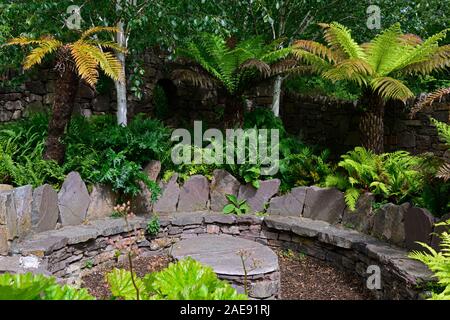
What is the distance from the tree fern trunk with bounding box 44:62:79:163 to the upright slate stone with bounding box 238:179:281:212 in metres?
2.32

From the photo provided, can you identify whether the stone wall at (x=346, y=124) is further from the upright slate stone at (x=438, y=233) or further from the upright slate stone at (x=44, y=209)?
the upright slate stone at (x=44, y=209)

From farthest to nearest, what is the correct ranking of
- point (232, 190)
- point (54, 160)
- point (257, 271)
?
point (232, 190)
point (54, 160)
point (257, 271)

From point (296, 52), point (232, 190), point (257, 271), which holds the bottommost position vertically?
point (257, 271)

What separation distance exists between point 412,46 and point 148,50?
417cm

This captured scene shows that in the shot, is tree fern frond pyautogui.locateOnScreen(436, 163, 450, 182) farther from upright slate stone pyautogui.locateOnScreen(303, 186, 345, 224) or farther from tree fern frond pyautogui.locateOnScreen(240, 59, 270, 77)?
tree fern frond pyautogui.locateOnScreen(240, 59, 270, 77)

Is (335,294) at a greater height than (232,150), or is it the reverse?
(232,150)

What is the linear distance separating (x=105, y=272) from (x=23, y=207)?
45.7 inches

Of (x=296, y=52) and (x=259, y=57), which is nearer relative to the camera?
(x=296, y=52)

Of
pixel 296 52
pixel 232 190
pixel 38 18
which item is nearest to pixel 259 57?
pixel 296 52

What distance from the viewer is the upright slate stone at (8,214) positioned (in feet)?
12.2

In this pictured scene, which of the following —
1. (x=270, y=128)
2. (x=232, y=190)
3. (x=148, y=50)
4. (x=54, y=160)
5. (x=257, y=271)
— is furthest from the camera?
(x=148, y=50)

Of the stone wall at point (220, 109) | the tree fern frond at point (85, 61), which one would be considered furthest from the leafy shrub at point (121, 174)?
the stone wall at point (220, 109)

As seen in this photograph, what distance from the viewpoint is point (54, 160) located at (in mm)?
4645

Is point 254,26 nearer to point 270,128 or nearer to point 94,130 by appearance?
point 270,128
